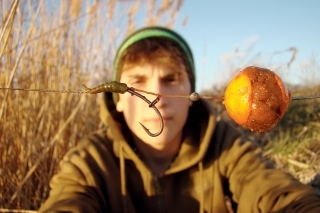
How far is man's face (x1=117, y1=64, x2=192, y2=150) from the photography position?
1472mm

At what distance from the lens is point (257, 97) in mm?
510

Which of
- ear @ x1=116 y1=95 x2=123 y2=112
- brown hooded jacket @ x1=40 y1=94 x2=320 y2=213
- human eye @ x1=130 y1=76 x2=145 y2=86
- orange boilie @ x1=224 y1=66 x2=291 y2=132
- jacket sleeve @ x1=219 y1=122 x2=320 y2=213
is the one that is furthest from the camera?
ear @ x1=116 y1=95 x2=123 y2=112

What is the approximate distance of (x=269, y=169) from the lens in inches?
58.0

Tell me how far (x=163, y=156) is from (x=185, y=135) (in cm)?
14

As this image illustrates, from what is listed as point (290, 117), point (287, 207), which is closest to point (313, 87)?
point (290, 117)

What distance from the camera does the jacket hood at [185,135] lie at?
161 centimetres

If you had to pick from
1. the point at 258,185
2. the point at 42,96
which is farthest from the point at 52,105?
the point at 258,185

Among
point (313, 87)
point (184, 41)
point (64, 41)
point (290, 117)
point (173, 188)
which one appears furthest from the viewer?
point (313, 87)

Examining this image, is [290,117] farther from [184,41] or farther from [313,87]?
[184,41]

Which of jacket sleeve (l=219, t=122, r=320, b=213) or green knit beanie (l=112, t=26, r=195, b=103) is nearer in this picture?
jacket sleeve (l=219, t=122, r=320, b=213)

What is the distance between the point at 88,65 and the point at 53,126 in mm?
554

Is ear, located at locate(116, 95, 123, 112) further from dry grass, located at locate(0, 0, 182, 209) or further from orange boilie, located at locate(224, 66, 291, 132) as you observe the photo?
orange boilie, located at locate(224, 66, 291, 132)

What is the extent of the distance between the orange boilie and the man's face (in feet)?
2.98

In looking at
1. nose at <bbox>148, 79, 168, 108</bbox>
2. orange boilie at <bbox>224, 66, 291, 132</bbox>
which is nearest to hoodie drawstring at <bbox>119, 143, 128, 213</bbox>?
nose at <bbox>148, 79, 168, 108</bbox>
